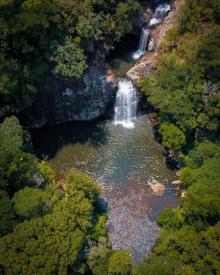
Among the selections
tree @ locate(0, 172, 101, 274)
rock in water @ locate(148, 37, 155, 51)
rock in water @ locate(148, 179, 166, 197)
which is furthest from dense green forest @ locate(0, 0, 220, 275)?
rock in water @ locate(148, 37, 155, 51)

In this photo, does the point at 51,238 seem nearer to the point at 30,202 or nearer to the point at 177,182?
the point at 30,202

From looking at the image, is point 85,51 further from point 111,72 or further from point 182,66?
point 182,66

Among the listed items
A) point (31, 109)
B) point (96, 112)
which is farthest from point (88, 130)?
point (31, 109)

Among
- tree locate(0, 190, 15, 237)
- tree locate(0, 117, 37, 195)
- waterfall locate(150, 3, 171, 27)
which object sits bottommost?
tree locate(0, 190, 15, 237)

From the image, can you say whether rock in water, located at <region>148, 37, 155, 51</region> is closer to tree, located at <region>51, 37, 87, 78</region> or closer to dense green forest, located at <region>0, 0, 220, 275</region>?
dense green forest, located at <region>0, 0, 220, 275</region>

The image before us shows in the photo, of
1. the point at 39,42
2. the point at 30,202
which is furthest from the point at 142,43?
the point at 30,202

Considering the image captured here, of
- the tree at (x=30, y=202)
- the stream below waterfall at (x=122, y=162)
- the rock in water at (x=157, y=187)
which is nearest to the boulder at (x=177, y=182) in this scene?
the stream below waterfall at (x=122, y=162)
